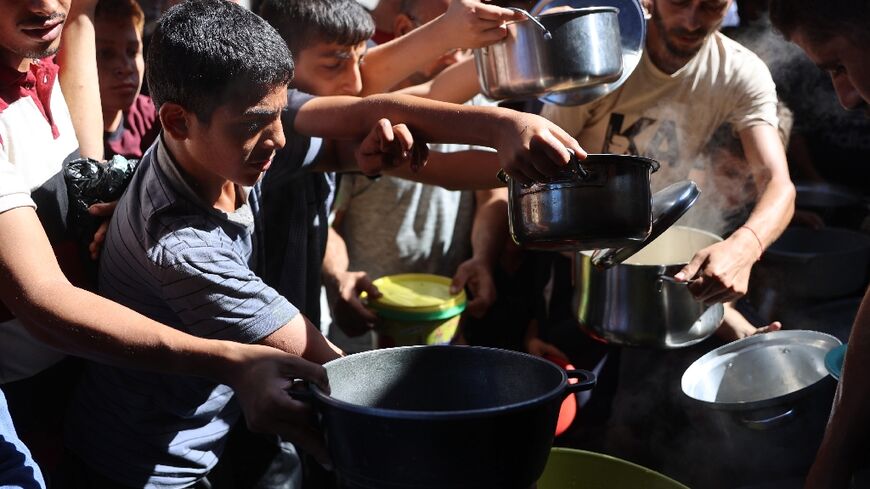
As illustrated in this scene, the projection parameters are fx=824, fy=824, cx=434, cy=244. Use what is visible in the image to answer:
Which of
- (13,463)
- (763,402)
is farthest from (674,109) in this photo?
(13,463)

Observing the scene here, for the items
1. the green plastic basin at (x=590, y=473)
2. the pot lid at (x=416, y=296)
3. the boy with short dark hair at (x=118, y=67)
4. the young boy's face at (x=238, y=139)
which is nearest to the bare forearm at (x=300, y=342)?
the young boy's face at (x=238, y=139)

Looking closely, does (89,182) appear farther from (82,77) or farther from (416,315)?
(416,315)

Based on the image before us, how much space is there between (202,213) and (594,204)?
97 cm

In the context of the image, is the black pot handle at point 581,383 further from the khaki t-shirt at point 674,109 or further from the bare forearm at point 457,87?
the khaki t-shirt at point 674,109

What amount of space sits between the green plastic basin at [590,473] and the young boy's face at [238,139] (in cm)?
113

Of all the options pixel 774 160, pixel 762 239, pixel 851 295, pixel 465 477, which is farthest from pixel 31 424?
pixel 851 295

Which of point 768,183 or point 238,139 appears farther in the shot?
point 768,183

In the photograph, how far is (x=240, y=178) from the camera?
2.07 metres

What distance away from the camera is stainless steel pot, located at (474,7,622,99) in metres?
2.38

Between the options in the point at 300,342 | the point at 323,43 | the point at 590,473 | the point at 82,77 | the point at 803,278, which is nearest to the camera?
the point at 300,342

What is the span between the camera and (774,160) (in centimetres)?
337

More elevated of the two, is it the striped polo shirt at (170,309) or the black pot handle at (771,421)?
the striped polo shirt at (170,309)

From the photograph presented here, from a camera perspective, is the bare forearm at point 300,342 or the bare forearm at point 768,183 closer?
the bare forearm at point 300,342

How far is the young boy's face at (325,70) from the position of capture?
3064 millimetres
